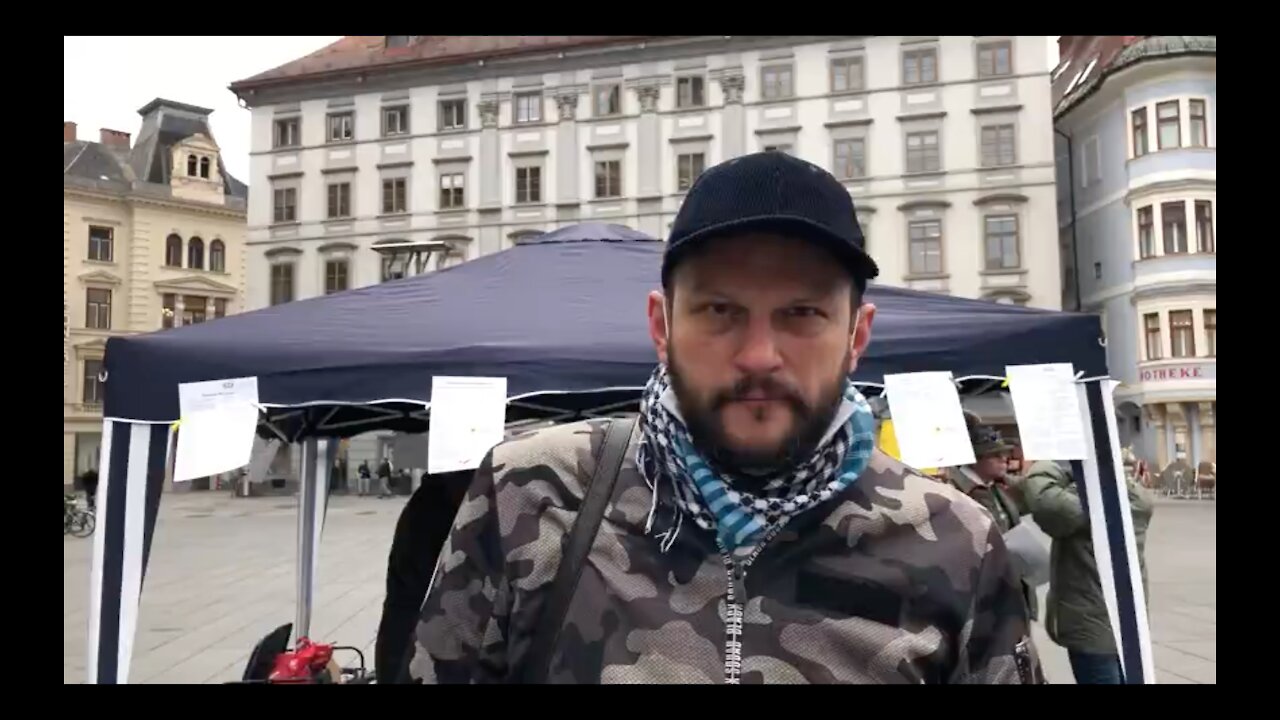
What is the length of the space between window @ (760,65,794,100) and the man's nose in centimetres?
3444

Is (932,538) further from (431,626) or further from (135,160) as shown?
(135,160)

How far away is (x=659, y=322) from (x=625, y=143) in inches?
1358

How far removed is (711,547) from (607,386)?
303 centimetres

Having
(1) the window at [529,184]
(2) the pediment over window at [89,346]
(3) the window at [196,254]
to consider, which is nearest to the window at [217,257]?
(3) the window at [196,254]

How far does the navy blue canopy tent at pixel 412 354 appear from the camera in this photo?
422 centimetres

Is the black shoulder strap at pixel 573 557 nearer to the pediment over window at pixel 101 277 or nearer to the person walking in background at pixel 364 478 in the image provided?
the person walking in background at pixel 364 478

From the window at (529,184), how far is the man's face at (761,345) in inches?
1385

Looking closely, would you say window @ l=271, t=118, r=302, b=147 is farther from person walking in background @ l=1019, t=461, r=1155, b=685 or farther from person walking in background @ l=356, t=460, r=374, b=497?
person walking in background @ l=1019, t=461, r=1155, b=685

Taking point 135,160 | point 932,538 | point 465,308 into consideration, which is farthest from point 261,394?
point 135,160

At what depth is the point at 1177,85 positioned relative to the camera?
26.9m

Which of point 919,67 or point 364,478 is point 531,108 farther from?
point 364,478

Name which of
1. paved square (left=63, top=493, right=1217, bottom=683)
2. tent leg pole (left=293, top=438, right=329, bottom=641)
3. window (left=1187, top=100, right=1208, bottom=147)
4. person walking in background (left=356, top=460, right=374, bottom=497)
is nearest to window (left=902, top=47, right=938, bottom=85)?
window (left=1187, top=100, right=1208, bottom=147)

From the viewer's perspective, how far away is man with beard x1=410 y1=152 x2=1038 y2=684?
132cm

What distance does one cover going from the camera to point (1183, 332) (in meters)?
29.2
